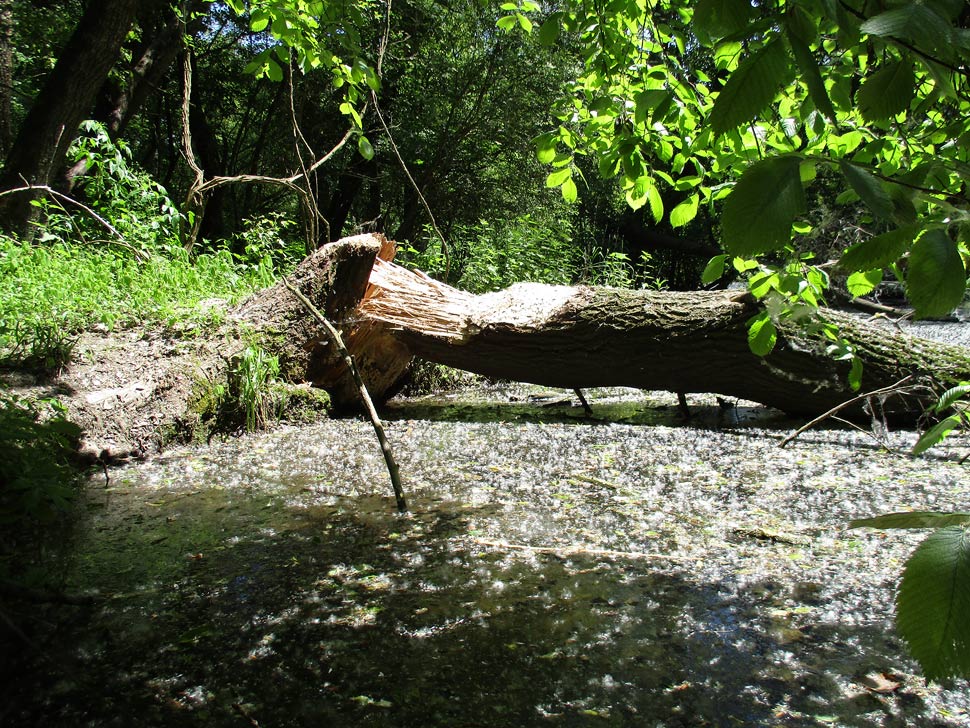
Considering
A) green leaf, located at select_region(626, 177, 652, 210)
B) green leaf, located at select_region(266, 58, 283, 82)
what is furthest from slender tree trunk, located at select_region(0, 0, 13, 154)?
green leaf, located at select_region(626, 177, 652, 210)

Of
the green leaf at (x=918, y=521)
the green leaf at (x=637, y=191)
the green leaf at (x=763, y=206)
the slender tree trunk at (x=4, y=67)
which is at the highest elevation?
the slender tree trunk at (x=4, y=67)

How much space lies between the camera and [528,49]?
394 inches

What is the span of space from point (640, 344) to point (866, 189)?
490 centimetres

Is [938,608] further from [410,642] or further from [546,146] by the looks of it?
[546,146]

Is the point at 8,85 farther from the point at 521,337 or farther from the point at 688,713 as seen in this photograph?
the point at 688,713

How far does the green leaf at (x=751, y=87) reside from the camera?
26.7 inches

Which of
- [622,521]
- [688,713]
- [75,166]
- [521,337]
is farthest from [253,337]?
[688,713]

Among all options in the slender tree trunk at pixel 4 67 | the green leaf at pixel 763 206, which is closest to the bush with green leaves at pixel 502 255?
the slender tree trunk at pixel 4 67

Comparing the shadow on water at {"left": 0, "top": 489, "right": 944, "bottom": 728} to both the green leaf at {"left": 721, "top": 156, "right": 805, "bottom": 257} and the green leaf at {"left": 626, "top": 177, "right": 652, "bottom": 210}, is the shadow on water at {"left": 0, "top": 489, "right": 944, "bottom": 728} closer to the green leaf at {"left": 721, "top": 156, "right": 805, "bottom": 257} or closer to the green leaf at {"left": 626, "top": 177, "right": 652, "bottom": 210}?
the green leaf at {"left": 626, "top": 177, "right": 652, "bottom": 210}

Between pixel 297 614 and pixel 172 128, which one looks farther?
pixel 172 128

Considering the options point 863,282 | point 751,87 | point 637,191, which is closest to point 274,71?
point 637,191

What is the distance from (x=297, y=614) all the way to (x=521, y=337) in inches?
136

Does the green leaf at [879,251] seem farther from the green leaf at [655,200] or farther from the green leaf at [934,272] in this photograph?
the green leaf at [655,200]

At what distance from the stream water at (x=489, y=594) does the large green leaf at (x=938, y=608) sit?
1.26 feet
